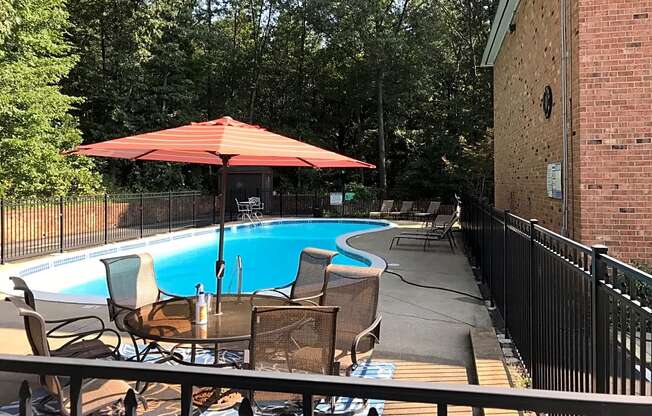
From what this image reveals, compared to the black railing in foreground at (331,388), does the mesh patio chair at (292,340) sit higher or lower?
lower

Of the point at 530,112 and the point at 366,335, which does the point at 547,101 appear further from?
the point at 366,335

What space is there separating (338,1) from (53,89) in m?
14.5

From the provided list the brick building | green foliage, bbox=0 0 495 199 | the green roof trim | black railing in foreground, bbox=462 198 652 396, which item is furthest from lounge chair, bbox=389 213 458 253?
green foliage, bbox=0 0 495 199

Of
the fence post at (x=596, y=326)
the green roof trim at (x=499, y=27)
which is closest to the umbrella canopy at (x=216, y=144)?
the fence post at (x=596, y=326)

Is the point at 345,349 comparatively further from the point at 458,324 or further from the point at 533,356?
the point at 458,324

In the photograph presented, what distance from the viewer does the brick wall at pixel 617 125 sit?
19.6ft

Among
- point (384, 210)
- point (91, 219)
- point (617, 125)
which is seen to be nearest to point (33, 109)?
Result: point (91, 219)

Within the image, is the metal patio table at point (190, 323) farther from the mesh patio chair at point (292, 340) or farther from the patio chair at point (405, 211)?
the patio chair at point (405, 211)

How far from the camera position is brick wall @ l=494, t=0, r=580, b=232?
743 centimetres

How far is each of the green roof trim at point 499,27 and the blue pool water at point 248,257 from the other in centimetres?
622

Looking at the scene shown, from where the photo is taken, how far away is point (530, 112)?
9656 mm

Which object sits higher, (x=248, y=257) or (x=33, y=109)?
(x=33, y=109)

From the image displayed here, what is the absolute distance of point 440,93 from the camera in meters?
28.9

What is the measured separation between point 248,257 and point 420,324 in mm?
9302
